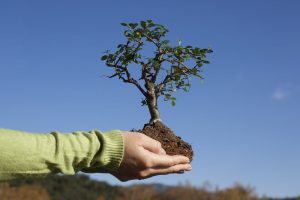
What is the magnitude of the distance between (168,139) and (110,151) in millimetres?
1228

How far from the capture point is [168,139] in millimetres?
3699

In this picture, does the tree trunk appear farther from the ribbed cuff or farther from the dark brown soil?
the ribbed cuff

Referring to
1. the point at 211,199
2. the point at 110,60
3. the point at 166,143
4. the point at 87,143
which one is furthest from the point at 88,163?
the point at 211,199

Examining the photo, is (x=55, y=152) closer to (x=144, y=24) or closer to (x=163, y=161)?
(x=163, y=161)

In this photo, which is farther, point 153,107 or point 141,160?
point 153,107

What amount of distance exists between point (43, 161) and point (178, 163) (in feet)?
2.92

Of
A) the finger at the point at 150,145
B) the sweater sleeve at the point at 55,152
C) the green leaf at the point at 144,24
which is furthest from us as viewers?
the green leaf at the point at 144,24

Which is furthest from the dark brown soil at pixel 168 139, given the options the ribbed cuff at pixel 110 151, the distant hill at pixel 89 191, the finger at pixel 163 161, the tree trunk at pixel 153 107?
the distant hill at pixel 89 191

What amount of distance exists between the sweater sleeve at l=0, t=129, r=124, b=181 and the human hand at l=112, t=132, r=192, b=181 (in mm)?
53

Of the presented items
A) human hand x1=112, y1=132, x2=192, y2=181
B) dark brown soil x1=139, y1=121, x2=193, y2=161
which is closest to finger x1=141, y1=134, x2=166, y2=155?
human hand x1=112, y1=132, x2=192, y2=181

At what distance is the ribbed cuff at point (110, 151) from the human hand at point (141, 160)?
41 mm

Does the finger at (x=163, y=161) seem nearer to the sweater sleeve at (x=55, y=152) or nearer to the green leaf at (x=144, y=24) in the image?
the sweater sleeve at (x=55, y=152)

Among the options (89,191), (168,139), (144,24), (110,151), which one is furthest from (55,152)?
(89,191)

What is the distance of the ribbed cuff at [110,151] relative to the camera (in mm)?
2506
